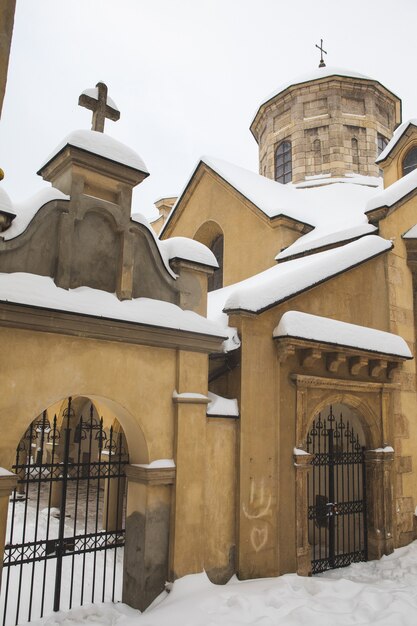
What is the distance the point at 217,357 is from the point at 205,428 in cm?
113

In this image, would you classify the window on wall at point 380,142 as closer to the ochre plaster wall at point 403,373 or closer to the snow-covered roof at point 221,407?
the ochre plaster wall at point 403,373

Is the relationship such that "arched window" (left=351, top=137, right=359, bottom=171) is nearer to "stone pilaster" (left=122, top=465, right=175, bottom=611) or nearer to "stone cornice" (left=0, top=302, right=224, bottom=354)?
"stone cornice" (left=0, top=302, right=224, bottom=354)

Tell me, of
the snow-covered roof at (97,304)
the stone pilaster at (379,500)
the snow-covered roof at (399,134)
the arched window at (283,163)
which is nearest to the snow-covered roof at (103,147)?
the snow-covered roof at (97,304)

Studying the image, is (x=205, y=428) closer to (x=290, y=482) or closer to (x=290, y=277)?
(x=290, y=482)

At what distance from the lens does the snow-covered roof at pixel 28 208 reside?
5273 millimetres

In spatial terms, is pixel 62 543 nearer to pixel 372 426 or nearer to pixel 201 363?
pixel 201 363

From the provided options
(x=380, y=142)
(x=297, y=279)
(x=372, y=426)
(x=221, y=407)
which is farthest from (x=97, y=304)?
(x=380, y=142)

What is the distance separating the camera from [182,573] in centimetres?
598

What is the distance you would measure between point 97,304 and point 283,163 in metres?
14.9

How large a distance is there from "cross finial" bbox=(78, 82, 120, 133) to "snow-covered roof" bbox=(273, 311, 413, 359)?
3665 mm

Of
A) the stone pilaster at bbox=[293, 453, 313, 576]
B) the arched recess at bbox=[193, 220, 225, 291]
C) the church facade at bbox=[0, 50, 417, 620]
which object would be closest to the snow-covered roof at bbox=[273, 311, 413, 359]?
the church facade at bbox=[0, 50, 417, 620]

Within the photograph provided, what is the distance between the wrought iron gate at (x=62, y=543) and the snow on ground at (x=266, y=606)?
1.88 feet

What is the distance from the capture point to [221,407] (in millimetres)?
6738

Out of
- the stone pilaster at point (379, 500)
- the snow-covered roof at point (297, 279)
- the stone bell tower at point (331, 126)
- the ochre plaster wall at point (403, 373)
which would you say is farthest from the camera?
the stone bell tower at point (331, 126)
